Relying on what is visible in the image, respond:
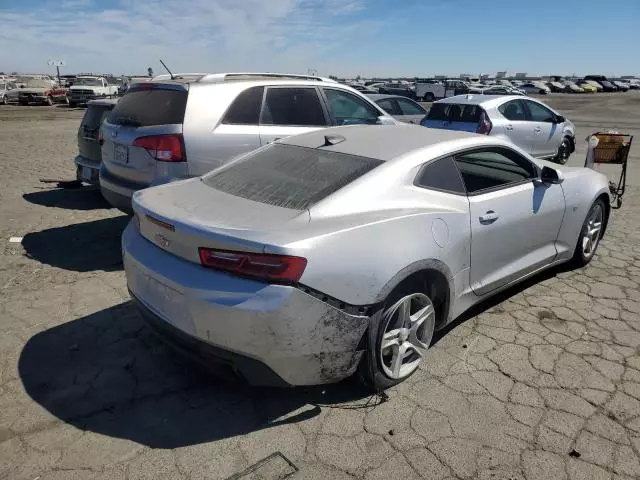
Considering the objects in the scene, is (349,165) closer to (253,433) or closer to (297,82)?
(253,433)

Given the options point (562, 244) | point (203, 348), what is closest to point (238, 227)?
point (203, 348)

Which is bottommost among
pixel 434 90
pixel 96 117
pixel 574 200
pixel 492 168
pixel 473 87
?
pixel 574 200

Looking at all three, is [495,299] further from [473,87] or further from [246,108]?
[473,87]

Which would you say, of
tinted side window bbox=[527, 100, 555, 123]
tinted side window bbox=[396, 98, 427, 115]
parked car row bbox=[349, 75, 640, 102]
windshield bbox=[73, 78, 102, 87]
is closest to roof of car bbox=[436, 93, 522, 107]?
tinted side window bbox=[527, 100, 555, 123]

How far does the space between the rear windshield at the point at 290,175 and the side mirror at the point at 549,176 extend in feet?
5.57

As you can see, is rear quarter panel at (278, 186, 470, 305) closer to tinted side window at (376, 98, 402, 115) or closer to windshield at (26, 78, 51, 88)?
tinted side window at (376, 98, 402, 115)

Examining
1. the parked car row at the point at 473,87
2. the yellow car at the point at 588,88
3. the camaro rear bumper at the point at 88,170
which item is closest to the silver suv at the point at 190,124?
the camaro rear bumper at the point at 88,170

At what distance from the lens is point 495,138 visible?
3.85m

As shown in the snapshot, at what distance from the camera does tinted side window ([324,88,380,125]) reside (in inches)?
239

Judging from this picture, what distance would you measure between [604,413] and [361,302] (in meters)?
1.54

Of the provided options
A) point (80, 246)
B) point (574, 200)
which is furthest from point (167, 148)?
point (574, 200)

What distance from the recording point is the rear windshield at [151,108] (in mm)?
4641

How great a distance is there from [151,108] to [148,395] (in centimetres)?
299

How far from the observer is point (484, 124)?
9.49 m
